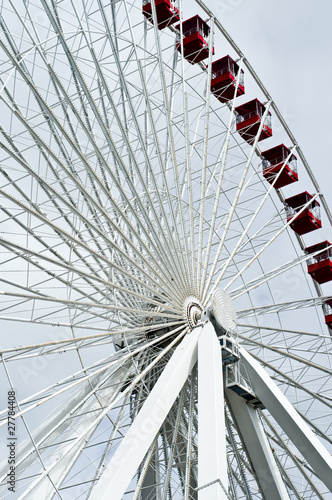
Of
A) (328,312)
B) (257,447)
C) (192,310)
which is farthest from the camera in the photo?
(328,312)

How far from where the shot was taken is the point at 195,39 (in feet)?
69.6

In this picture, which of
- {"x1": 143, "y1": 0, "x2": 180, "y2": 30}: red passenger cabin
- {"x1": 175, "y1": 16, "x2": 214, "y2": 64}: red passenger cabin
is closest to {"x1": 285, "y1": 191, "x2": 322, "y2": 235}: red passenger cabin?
{"x1": 175, "y1": 16, "x2": 214, "y2": 64}: red passenger cabin

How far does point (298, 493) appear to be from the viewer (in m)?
16.4

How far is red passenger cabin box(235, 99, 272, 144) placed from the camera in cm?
2333

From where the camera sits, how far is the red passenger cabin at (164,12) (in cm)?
1950

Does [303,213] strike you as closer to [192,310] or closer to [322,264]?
[322,264]

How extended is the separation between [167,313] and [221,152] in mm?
6080

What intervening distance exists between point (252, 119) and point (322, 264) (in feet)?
18.5

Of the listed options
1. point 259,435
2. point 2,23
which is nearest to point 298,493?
point 259,435

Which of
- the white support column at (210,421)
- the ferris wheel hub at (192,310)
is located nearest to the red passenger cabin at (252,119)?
the ferris wheel hub at (192,310)

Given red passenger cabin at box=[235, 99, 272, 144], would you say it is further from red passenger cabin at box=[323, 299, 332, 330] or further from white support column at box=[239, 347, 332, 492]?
white support column at box=[239, 347, 332, 492]

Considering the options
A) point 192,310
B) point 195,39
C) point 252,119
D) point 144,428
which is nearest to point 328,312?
point 252,119

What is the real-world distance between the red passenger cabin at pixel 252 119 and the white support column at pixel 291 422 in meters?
9.59

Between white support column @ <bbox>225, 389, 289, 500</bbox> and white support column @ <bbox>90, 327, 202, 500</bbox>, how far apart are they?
190 centimetres
